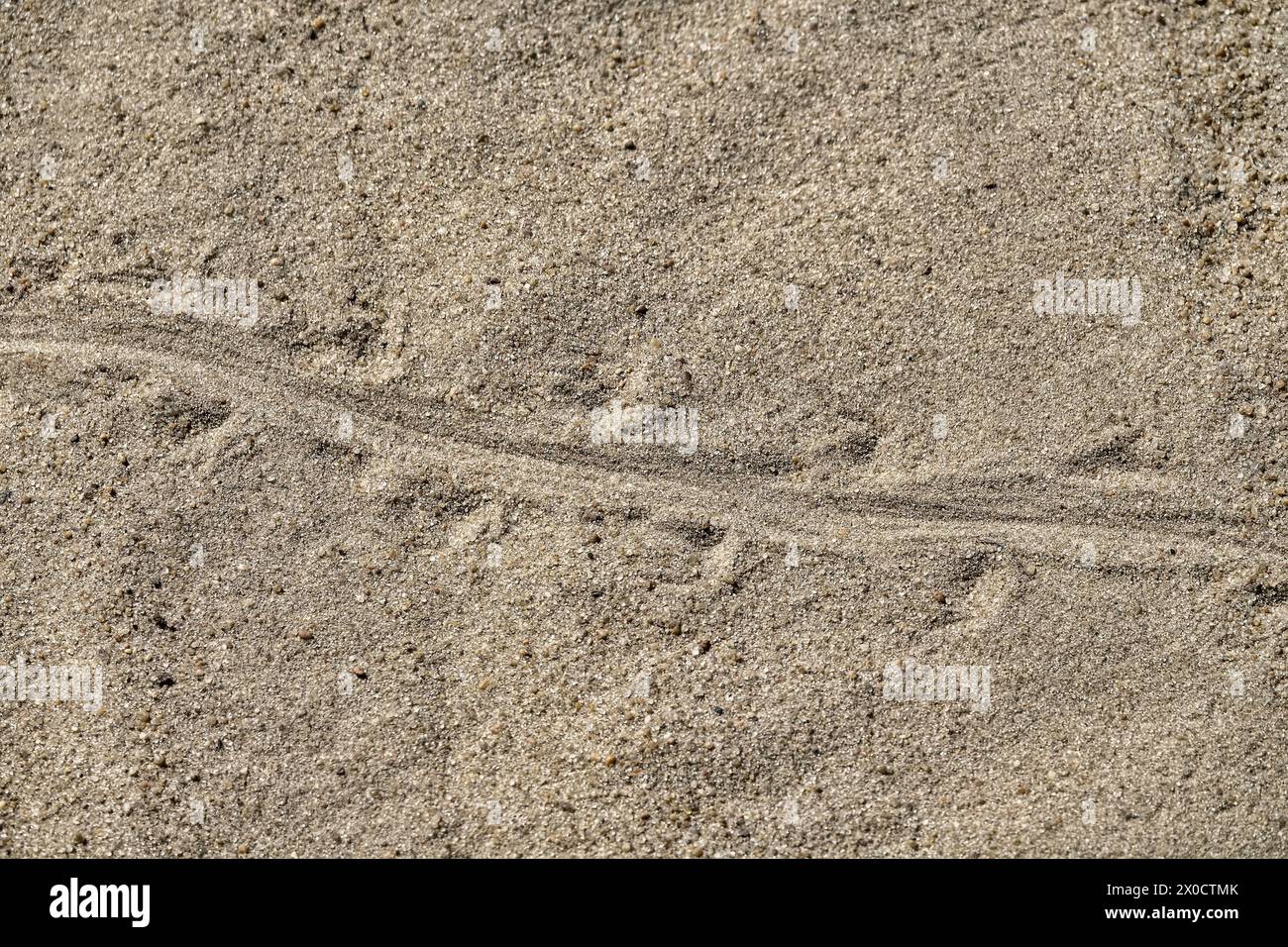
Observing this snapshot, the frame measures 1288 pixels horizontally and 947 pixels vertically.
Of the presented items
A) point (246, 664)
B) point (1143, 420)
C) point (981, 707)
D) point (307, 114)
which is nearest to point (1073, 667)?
point (981, 707)

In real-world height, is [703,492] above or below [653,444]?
below

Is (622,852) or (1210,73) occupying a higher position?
(1210,73)

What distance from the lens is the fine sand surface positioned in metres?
4.25

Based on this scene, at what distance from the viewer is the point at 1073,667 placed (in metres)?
4.26

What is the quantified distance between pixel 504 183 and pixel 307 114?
0.87 m

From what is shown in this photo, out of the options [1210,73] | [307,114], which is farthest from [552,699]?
[1210,73]

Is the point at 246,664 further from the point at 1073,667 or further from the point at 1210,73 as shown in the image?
the point at 1210,73

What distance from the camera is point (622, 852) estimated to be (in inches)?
166

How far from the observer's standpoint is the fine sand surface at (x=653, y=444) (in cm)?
425

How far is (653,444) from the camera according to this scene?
4.36m
